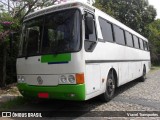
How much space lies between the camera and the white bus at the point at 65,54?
20.8 feet

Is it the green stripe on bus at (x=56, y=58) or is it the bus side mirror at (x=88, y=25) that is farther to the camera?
the bus side mirror at (x=88, y=25)

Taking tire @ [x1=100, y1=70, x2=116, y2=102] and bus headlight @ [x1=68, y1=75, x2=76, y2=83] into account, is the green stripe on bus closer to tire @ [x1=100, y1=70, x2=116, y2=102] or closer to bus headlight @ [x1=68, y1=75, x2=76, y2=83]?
bus headlight @ [x1=68, y1=75, x2=76, y2=83]

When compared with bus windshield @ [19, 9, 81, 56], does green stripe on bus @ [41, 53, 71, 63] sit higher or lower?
lower

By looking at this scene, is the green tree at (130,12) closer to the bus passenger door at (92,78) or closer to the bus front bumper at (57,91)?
the bus passenger door at (92,78)

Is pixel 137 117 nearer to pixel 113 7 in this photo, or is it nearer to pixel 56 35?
pixel 56 35

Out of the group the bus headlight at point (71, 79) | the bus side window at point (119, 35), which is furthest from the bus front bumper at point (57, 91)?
the bus side window at point (119, 35)

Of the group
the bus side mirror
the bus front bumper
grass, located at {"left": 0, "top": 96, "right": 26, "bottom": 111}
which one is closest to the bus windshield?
the bus side mirror

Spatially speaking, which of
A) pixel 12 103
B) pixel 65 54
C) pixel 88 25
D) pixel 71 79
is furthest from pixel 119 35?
pixel 12 103

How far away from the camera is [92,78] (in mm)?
6816

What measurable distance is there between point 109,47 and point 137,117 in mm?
2715

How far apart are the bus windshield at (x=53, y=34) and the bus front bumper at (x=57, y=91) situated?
0.93 meters

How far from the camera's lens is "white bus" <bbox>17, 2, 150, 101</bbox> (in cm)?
634

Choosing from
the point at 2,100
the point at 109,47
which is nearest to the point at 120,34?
the point at 109,47

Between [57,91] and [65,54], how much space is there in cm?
100
